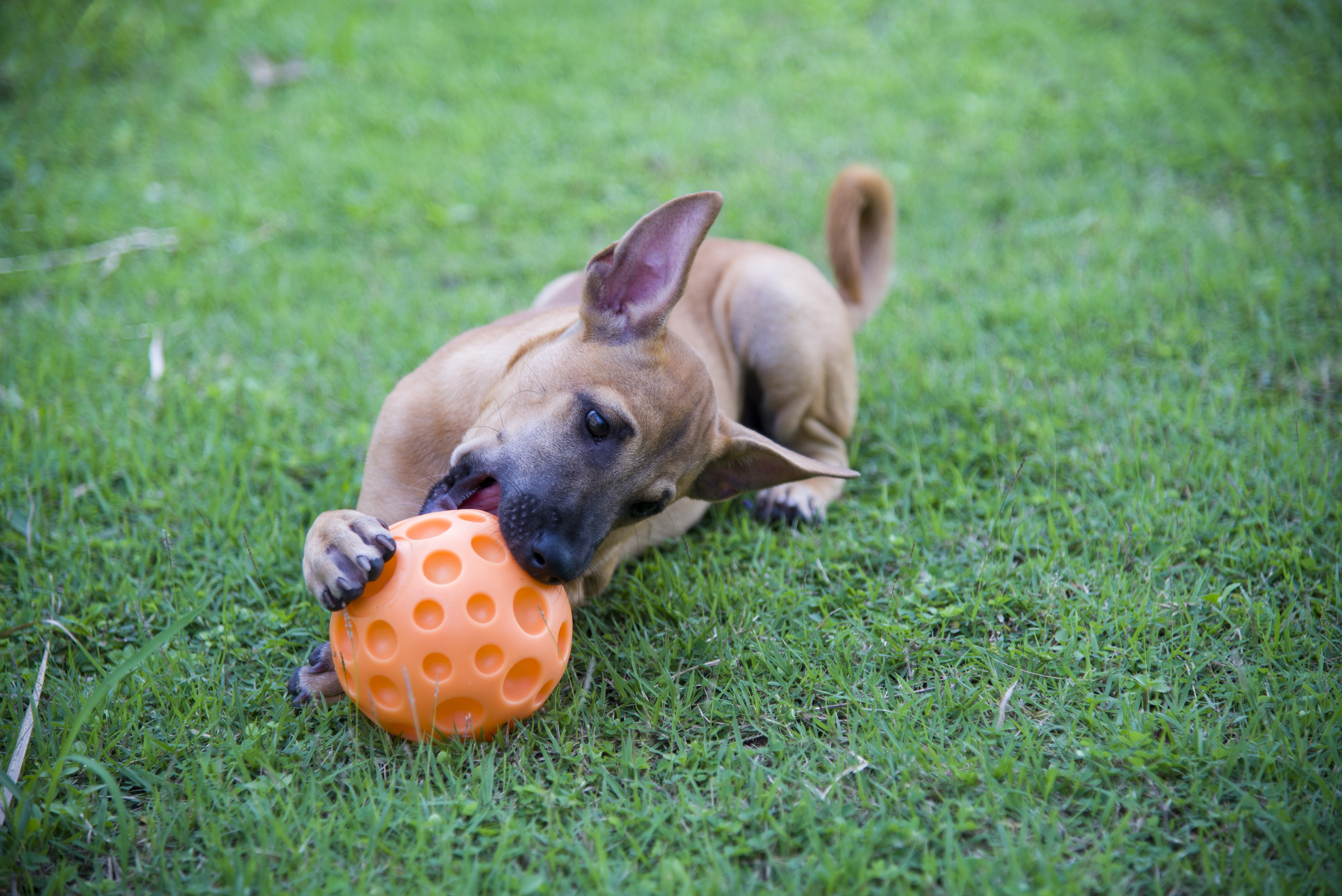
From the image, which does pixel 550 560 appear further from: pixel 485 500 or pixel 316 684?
pixel 316 684

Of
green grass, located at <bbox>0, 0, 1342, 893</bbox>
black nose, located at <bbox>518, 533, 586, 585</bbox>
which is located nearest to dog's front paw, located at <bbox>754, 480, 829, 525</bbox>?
green grass, located at <bbox>0, 0, 1342, 893</bbox>

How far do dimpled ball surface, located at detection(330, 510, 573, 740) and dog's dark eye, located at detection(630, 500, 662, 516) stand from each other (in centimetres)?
50

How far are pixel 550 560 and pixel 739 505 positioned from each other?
172cm

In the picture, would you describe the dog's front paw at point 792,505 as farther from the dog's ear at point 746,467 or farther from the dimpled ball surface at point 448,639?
the dimpled ball surface at point 448,639

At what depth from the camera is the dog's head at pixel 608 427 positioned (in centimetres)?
309

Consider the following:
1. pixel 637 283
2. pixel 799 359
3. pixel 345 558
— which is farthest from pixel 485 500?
pixel 799 359

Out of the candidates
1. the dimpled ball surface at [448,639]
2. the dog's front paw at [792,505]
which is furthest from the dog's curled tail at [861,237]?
the dimpled ball surface at [448,639]

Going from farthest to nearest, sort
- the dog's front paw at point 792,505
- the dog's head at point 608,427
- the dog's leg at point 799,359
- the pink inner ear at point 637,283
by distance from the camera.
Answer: the dog's leg at point 799,359, the dog's front paw at point 792,505, the pink inner ear at point 637,283, the dog's head at point 608,427

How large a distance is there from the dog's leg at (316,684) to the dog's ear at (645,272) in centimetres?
147

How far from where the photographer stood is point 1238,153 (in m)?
7.23

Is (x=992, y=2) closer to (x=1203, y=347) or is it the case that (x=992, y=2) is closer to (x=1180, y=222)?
(x=1180, y=222)

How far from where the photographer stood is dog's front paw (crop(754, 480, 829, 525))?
436cm

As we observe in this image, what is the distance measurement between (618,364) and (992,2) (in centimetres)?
874

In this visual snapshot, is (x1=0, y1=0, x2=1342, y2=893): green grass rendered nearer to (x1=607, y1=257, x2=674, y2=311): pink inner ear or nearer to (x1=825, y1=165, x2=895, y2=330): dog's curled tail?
(x1=825, y1=165, x2=895, y2=330): dog's curled tail
